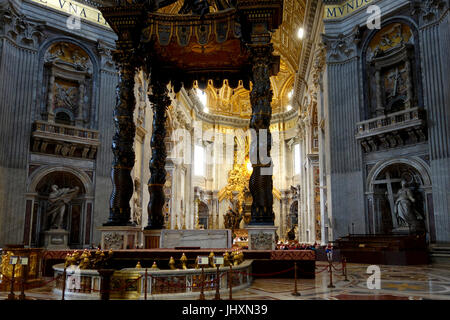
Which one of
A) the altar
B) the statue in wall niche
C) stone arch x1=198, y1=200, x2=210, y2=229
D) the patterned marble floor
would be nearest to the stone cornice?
stone arch x1=198, y1=200, x2=210, y2=229

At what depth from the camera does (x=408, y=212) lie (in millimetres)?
13867

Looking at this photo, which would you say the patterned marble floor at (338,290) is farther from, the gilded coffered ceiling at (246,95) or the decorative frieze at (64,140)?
the gilded coffered ceiling at (246,95)

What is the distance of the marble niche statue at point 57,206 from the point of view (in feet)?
49.8

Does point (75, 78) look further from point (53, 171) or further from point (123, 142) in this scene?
point (123, 142)

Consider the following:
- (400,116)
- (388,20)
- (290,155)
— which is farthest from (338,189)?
(290,155)

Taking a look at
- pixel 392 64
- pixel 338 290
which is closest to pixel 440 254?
pixel 392 64

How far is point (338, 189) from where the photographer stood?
1588 centimetres

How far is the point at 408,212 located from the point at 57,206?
43.4ft

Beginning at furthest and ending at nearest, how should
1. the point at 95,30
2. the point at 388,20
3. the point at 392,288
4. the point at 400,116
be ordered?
the point at 95,30 < the point at 388,20 < the point at 400,116 < the point at 392,288

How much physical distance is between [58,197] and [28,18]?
22.7 ft

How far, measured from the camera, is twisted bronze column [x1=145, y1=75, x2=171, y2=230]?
10.8 m

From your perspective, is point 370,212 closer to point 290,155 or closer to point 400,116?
point 400,116

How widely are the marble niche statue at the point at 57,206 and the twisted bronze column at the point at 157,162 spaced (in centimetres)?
610

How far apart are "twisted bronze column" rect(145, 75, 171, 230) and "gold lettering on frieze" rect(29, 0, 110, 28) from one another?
7682 mm
